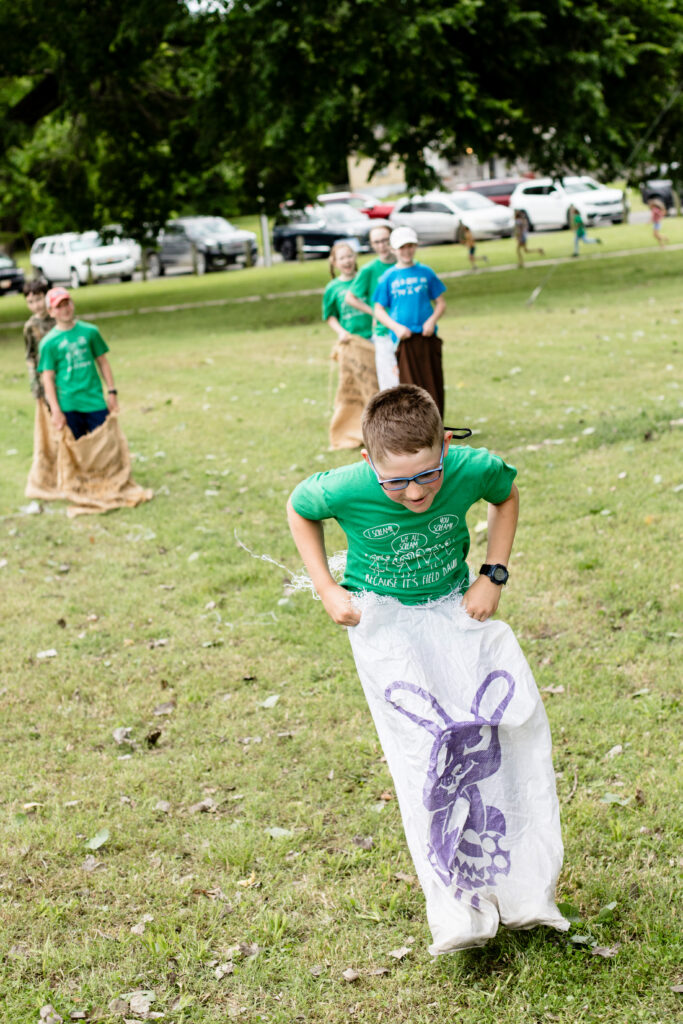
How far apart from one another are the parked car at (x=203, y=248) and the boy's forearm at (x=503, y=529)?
33274 mm

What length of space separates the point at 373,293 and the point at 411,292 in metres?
0.83

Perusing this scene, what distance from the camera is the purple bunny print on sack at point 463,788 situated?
10.3 ft

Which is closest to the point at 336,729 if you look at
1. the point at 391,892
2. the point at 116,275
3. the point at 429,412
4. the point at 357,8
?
the point at 391,892

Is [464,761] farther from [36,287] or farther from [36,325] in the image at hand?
[36,325]

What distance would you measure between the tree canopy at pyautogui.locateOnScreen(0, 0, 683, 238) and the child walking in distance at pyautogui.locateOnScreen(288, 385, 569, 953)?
17.0m

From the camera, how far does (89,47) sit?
21625mm

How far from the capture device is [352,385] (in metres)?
10.4

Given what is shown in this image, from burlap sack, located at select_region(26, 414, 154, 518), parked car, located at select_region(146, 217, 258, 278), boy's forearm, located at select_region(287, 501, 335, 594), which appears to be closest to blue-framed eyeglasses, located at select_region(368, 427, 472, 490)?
boy's forearm, located at select_region(287, 501, 335, 594)

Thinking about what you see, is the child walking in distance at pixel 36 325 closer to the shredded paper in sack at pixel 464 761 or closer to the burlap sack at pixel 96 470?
the burlap sack at pixel 96 470

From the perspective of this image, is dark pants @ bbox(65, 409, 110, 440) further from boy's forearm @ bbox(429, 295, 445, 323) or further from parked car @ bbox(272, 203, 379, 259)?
parked car @ bbox(272, 203, 379, 259)

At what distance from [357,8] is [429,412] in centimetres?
1857

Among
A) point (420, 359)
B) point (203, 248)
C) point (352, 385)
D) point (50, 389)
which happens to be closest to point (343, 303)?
point (352, 385)

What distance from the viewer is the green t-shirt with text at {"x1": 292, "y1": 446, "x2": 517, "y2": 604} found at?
10.3 ft

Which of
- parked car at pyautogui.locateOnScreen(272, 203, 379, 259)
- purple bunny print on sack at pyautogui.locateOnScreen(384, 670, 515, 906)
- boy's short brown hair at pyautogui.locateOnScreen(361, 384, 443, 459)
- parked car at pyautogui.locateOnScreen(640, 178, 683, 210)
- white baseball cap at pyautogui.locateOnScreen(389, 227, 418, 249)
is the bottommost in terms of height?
purple bunny print on sack at pyautogui.locateOnScreen(384, 670, 515, 906)
